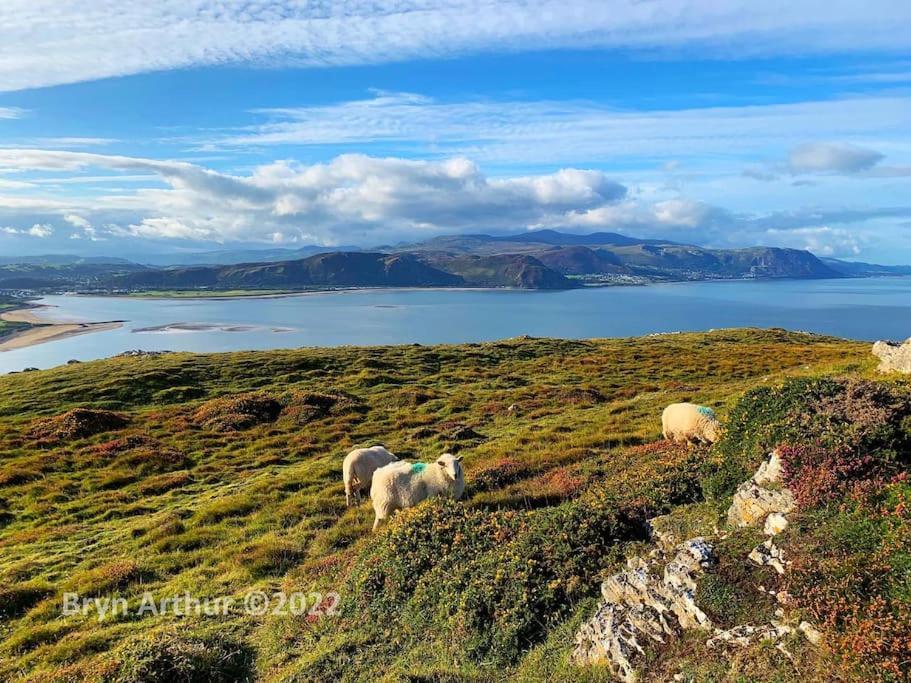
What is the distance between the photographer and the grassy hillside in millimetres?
8094

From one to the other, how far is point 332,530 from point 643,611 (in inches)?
362

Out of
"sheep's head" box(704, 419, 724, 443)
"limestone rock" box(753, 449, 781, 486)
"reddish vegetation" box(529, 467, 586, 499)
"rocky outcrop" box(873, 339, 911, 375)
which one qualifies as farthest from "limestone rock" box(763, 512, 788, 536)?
"rocky outcrop" box(873, 339, 911, 375)

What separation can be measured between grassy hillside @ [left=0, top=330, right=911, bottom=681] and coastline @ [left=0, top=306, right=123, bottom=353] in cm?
12935

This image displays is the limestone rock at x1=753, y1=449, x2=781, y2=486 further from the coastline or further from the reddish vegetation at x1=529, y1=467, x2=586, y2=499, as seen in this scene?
the coastline

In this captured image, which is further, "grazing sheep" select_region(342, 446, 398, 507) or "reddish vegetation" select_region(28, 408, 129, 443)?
"reddish vegetation" select_region(28, 408, 129, 443)

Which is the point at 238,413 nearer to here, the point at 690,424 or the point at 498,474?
the point at 498,474

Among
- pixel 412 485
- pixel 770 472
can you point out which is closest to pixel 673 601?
pixel 770 472

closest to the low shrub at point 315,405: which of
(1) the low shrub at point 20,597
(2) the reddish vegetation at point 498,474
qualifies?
(2) the reddish vegetation at point 498,474

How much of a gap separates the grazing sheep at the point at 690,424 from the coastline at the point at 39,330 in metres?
155

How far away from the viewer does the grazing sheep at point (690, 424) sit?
16.5 m

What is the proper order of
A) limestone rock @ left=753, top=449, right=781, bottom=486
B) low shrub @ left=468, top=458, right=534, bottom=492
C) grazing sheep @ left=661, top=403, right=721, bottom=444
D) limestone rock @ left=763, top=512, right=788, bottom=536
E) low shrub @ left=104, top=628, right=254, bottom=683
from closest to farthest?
limestone rock @ left=763, top=512, right=788, bottom=536, low shrub @ left=104, top=628, right=254, bottom=683, limestone rock @ left=753, top=449, right=781, bottom=486, low shrub @ left=468, top=458, right=534, bottom=492, grazing sheep @ left=661, top=403, right=721, bottom=444

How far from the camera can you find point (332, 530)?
45.1ft

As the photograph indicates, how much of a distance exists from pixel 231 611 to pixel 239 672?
2092mm

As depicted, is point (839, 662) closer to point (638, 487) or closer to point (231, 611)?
point (638, 487)
